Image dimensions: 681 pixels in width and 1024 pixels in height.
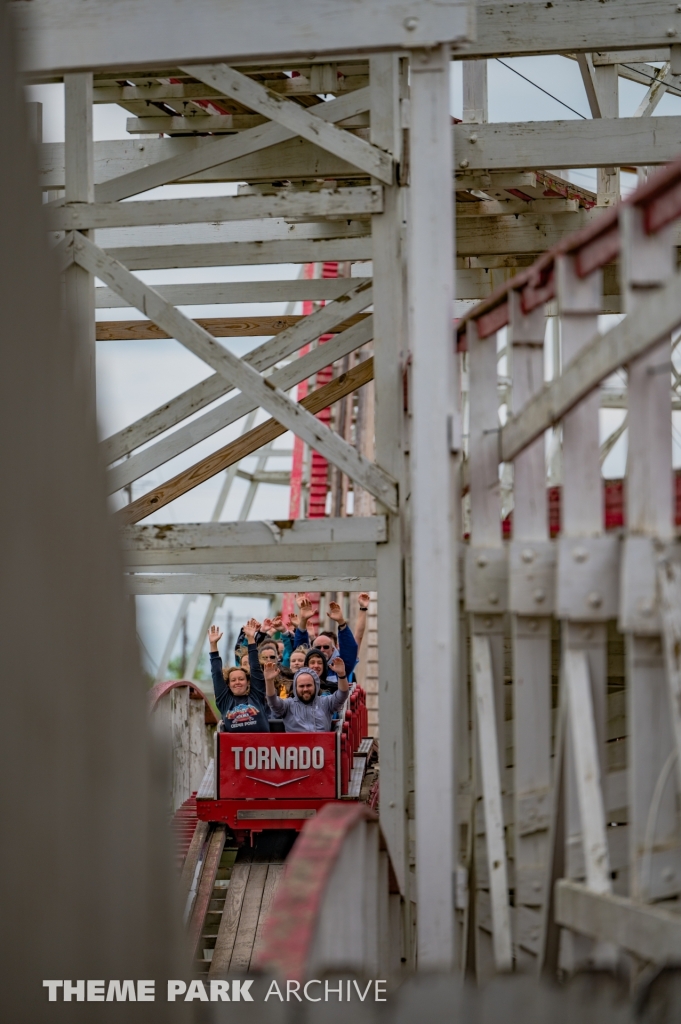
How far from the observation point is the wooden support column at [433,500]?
15.5 feet

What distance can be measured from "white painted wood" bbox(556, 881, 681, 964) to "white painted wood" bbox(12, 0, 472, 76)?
3.23 metres

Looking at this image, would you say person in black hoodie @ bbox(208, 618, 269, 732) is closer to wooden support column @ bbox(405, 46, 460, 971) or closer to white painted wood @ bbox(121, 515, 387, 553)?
white painted wood @ bbox(121, 515, 387, 553)

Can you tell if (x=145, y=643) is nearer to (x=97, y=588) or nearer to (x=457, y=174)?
(x=97, y=588)

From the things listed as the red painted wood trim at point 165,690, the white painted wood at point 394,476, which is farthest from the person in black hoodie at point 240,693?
the white painted wood at point 394,476

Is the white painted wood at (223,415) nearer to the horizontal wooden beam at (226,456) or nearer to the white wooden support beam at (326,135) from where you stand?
the horizontal wooden beam at (226,456)

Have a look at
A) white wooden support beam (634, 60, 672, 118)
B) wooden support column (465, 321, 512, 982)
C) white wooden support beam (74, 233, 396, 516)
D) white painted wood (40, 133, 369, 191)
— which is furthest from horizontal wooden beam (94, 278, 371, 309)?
wooden support column (465, 321, 512, 982)

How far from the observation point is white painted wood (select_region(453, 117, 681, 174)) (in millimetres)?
8133

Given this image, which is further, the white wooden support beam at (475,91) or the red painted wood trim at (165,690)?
the red painted wood trim at (165,690)

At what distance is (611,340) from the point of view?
389cm

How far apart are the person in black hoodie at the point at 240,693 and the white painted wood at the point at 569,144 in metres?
4.33

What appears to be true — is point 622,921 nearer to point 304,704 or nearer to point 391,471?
point 391,471

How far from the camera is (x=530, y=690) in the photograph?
4.87m

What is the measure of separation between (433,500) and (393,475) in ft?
6.34

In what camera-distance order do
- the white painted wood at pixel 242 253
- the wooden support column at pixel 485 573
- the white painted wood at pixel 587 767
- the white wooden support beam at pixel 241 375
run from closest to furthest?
the white painted wood at pixel 587 767 → the wooden support column at pixel 485 573 → the white wooden support beam at pixel 241 375 → the white painted wood at pixel 242 253
